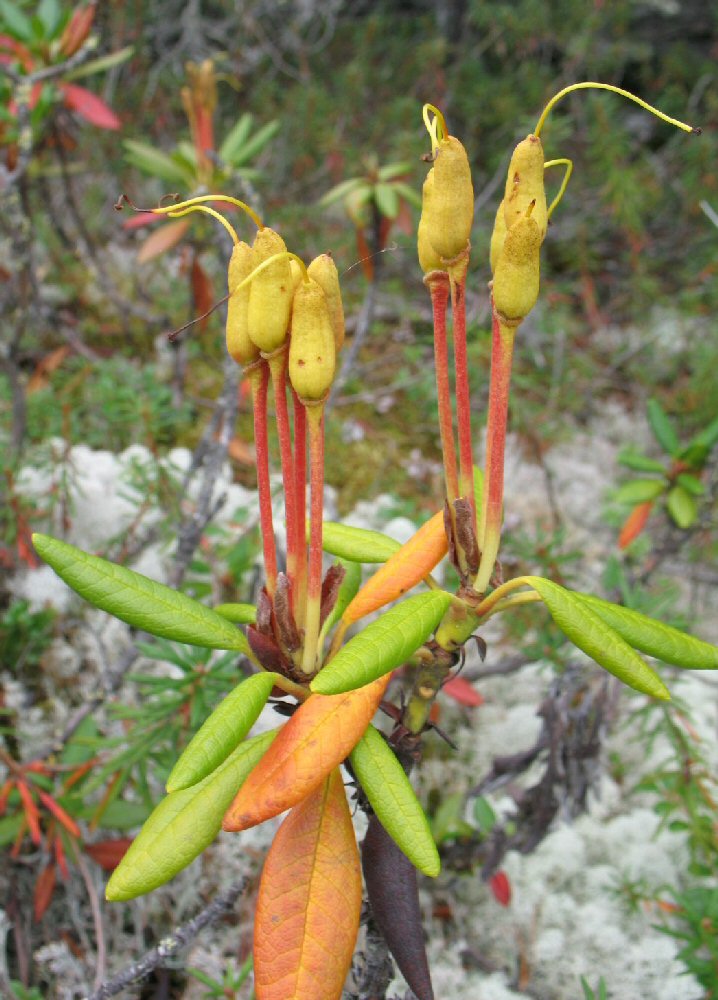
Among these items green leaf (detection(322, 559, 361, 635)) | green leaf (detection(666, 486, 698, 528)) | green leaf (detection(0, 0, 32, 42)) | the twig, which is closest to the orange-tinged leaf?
green leaf (detection(322, 559, 361, 635))

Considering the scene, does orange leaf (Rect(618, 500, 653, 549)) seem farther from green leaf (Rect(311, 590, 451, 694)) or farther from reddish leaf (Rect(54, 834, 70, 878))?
reddish leaf (Rect(54, 834, 70, 878))

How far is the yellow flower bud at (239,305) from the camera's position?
2.32 ft

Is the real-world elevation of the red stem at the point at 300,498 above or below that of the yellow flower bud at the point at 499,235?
below

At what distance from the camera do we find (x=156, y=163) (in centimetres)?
212

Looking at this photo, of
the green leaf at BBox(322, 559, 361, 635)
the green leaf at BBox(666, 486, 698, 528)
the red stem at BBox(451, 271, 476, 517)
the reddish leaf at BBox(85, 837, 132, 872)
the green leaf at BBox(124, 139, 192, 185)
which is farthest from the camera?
the green leaf at BBox(124, 139, 192, 185)

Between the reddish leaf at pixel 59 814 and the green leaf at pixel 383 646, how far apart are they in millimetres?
700

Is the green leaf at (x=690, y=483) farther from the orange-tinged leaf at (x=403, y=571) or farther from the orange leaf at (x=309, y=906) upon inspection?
the orange leaf at (x=309, y=906)

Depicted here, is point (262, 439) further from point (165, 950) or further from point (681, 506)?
point (681, 506)

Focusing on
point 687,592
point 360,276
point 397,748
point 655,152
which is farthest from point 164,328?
point 655,152

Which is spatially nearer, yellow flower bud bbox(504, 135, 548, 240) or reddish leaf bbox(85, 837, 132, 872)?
yellow flower bud bbox(504, 135, 548, 240)

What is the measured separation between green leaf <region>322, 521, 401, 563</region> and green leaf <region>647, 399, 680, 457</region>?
0.97 metres

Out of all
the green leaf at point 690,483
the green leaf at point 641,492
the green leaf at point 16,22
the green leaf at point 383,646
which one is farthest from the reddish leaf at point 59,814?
the green leaf at point 16,22

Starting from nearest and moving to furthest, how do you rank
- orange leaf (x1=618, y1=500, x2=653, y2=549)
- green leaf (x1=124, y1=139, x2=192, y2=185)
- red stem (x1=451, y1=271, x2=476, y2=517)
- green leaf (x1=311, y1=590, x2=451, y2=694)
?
green leaf (x1=311, y1=590, x2=451, y2=694) < red stem (x1=451, y1=271, x2=476, y2=517) < orange leaf (x1=618, y1=500, x2=653, y2=549) < green leaf (x1=124, y1=139, x2=192, y2=185)

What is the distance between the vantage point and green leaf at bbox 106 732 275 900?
2.31ft
